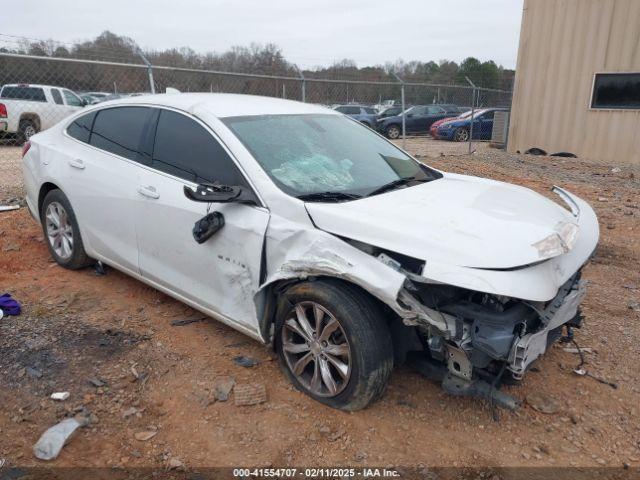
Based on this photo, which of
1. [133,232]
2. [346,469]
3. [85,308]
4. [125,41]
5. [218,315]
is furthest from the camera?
[125,41]

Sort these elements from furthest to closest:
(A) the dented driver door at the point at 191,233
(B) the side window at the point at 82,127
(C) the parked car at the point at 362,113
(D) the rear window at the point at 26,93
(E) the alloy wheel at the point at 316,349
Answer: (C) the parked car at the point at 362,113 → (D) the rear window at the point at 26,93 → (B) the side window at the point at 82,127 → (A) the dented driver door at the point at 191,233 → (E) the alloy wheel at the point at 316,349

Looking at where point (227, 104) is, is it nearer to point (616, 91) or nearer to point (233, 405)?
point (233, 405)

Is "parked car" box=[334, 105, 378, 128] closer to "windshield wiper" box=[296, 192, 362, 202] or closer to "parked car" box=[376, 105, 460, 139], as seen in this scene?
"parked car" box=[376, 105, 460, 139]

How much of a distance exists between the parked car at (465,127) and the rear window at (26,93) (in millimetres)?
13933

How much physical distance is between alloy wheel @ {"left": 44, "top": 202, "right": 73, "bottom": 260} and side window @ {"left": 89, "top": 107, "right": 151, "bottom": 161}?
0.76 meters

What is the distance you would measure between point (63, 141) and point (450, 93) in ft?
82.0

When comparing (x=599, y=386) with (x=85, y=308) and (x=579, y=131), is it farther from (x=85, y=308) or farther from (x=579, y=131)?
(x=579, y=131)

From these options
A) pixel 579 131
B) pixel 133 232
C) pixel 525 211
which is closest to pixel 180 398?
pixel 133 232

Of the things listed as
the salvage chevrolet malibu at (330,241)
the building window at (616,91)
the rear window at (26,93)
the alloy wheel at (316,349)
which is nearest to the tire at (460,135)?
the building window at (616,91)

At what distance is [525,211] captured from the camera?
309 centimetres

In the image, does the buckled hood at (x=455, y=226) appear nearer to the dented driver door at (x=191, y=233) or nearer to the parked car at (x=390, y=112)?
the dented driver door at (x=191, y=233)

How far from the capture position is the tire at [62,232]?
14.6ft

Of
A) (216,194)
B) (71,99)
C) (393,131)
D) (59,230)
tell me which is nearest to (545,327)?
(216,194)

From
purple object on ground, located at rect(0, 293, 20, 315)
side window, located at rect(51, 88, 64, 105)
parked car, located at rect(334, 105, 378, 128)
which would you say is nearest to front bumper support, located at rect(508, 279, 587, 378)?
purple object on ground, located at rect(0, 293, 20, 315)
